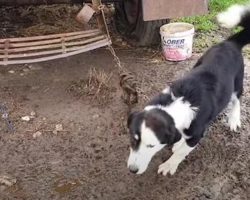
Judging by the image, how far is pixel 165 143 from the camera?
2.18 m

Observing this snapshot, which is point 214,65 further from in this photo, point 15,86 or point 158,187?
point 15,86

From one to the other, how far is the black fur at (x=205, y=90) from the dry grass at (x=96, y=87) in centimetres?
69

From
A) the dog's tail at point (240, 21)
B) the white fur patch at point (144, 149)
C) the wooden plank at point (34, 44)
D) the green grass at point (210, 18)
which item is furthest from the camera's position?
the green grass at point (210, 18)

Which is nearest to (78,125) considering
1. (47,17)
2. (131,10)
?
(131,10)

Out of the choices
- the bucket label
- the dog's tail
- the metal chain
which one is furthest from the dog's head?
the bucket label

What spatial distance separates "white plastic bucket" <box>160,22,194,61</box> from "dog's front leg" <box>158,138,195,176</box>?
3.55 ft

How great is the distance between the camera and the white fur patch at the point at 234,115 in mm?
2828

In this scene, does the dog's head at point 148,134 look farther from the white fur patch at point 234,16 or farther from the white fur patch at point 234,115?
the white fur patch at point 234,16

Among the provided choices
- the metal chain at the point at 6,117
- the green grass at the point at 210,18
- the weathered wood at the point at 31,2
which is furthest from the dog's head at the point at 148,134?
the green grass at the point at 210,18

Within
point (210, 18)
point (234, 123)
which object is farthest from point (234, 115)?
point (210, 18)

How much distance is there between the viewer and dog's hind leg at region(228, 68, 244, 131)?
9.18ft

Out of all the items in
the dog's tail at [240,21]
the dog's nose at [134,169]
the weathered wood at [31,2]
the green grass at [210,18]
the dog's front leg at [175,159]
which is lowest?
the green grass at [210,18]

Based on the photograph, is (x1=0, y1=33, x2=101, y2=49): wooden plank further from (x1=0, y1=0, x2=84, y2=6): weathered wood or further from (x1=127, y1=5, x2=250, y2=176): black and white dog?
(x1=127, y1=5, x2=250, y2=176): black and white dog

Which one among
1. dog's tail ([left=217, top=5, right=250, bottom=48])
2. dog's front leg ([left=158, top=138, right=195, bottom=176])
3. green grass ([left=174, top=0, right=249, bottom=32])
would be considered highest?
dog's tail ([left=217, top=5, right=250, bottom=48])
